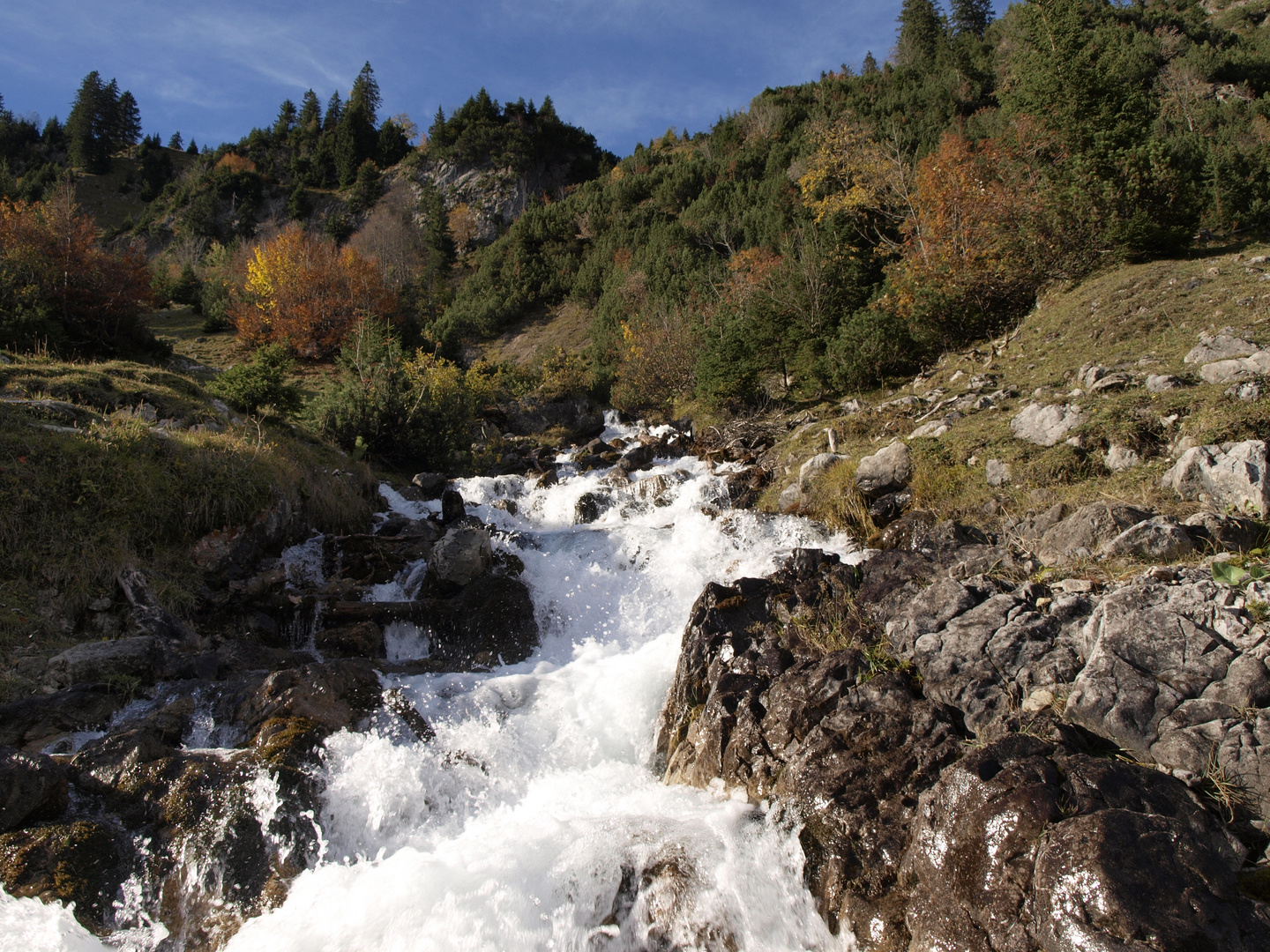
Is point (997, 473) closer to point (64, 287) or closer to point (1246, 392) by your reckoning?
point (1246, 392)

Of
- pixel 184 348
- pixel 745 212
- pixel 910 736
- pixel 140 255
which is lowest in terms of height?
pixel 910 736

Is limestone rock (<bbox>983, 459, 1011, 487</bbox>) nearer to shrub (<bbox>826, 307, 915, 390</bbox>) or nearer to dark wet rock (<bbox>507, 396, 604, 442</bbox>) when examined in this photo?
shrub (<bbox>826, 307, 915, 390</bbox>)

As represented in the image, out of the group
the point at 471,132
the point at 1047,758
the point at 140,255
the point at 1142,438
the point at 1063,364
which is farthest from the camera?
the point at 471,132

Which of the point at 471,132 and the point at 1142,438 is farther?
the point at 471,132

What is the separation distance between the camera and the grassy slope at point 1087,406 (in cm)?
729

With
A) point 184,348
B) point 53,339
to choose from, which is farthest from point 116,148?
point 53,339

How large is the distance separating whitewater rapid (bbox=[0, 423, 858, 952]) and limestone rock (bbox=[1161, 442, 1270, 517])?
3.91 m

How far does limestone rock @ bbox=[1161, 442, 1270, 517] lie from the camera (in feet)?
17.9

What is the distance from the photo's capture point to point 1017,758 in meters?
3.77

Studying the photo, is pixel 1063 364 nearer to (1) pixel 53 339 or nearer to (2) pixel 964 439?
(2) pixel 964 439

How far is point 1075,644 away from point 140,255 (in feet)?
111

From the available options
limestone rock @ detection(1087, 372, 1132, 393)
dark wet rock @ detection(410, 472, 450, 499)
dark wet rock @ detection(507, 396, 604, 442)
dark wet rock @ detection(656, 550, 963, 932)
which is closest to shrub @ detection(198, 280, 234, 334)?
dark wet rock @ detection(507, 396, 604, 442)

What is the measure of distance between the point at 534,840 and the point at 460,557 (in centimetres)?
589

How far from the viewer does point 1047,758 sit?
12.1 feet
